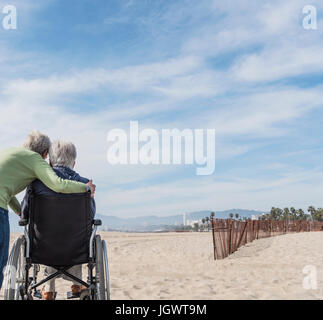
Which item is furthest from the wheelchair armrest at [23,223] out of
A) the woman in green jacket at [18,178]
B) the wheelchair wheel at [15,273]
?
the woman in green jacket at [18,178]

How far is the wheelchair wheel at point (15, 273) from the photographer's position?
9.80 ft

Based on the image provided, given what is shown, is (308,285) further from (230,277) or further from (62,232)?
(62,232)

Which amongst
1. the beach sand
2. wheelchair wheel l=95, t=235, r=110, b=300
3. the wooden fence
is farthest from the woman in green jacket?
the wooden fence

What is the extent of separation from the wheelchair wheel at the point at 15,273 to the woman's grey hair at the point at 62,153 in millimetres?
647

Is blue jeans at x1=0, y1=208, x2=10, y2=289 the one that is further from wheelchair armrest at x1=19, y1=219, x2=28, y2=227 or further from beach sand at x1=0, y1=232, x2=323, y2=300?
beach sand at x1=0, y1=232, x2=323, y2=300

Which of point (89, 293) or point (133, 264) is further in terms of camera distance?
point (133, 264)

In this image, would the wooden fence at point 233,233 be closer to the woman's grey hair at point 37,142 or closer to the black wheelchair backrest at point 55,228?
the black wheelchair backrest at point 55,228

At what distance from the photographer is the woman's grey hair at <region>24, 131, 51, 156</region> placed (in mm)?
3213

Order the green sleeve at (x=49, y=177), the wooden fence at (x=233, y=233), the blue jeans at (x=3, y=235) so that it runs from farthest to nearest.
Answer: the wooden fence at (x=233, y=233)
the green sleeve at (x=49, y=177)
the blue jeans at (x=3, y=235)

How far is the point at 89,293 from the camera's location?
126 inches

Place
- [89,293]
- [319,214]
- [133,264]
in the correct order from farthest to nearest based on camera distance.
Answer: [319,214], [133,264], [89,293]

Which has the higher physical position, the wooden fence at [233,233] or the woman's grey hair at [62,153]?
the woman's grey hair at [62,153]
